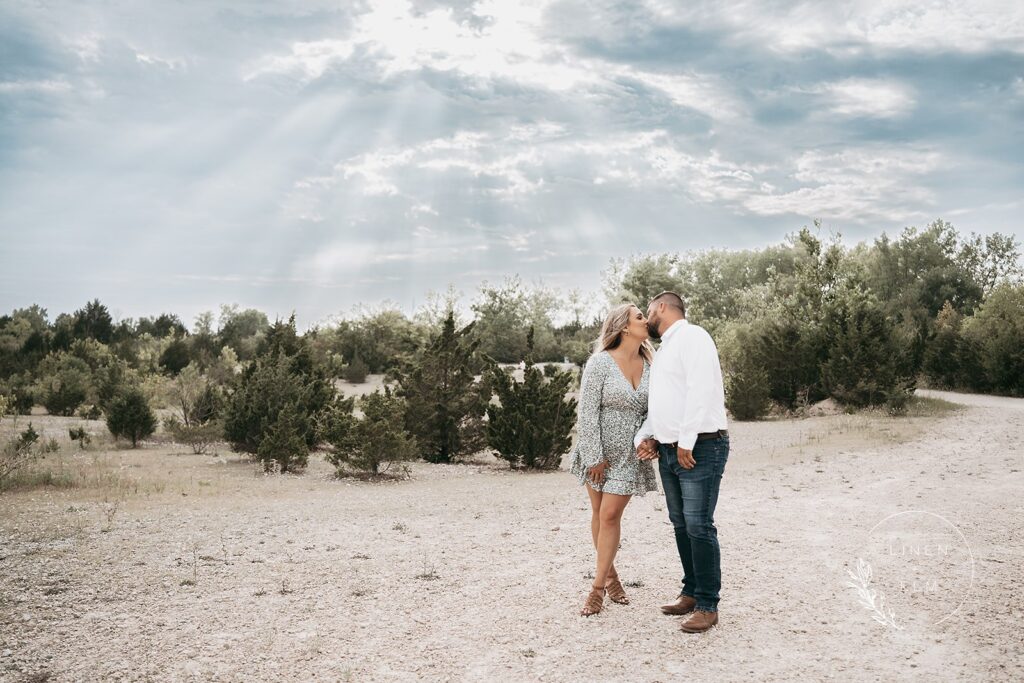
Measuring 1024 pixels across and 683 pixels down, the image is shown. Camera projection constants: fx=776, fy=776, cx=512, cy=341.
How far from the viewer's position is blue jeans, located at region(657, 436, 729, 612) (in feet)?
15.4

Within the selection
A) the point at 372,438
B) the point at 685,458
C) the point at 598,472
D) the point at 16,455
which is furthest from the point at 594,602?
the point at 16,455

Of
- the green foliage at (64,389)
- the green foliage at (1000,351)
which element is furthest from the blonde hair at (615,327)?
the green foliage at (1000,351)

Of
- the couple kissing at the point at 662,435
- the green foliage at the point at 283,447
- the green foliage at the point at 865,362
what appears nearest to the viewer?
the couple kissing at the point at 662,435

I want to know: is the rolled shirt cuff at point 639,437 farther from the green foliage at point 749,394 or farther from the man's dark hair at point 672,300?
the green foliage at point 749,394

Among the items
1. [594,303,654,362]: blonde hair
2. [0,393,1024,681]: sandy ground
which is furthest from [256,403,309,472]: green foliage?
[594,303,654,362]: blonde hair

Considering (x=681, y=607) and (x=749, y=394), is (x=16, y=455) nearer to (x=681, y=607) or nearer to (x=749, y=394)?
(x=681, y=607)

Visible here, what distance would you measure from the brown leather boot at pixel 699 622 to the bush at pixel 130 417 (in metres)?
13.6

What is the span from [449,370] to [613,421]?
9.07m

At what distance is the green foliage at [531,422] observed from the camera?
42.0ft

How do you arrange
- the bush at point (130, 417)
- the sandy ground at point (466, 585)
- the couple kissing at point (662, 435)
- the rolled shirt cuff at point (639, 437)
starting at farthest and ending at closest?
1. the bush at point (130, 417)
2. the rolled shirt cuff at point (639, 437)
3. the couple kissing at point (662, 435)
4. the sandy ground at point (466, 585)

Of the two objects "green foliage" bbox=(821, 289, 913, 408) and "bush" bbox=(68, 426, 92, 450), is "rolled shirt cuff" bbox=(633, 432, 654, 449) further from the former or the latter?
"green foliage" bbox=(821, 289, 913, 408)

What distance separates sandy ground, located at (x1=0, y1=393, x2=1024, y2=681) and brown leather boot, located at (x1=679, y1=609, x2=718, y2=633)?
0.09 m

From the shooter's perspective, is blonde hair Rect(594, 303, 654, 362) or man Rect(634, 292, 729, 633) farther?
blonde hair Rect(594, 303, 654, 362)

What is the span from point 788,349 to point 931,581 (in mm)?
16362
